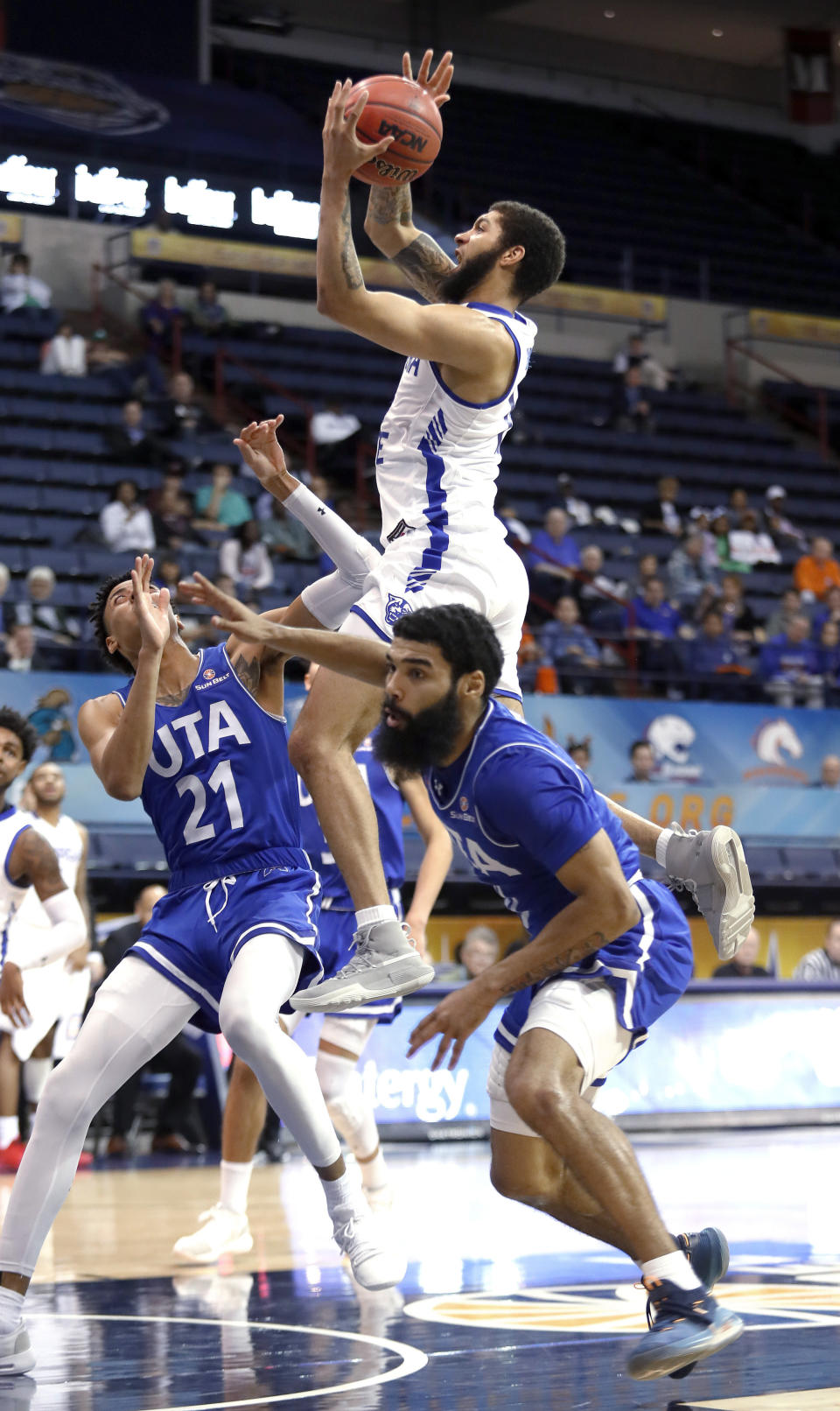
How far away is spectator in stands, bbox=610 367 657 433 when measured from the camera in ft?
70.4

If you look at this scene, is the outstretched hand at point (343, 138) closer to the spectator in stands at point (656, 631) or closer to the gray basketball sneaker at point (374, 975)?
the gray basketball sneaker at point (374, 975)

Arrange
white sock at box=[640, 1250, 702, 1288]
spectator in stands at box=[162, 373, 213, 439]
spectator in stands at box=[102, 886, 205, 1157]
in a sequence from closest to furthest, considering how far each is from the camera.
Answer: white sock at box=[640, 1250, 702, 1288] → spectator in stands at box=[102, 886, 205, 1157] → spectator in stands at box=[162, 373, 213, 439]

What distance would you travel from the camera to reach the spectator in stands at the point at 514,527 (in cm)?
1655

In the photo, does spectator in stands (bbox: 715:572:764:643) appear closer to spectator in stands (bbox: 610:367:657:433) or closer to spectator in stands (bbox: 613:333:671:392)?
spectator in stands (bbox: 610:367:657:433)

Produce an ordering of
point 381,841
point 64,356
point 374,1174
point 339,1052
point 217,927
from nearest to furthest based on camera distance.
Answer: point 217,927
point 339,1052
point 374,1174
point 381,841
point 64,356

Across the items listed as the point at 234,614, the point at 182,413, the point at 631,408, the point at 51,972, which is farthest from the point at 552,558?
the point at 234,614

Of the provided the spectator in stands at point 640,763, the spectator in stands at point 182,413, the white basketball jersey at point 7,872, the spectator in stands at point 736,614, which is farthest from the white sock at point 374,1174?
the spectator in stands at point 182,413

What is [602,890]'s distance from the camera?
407 cm

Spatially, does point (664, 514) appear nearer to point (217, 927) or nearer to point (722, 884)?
point (722, 884)

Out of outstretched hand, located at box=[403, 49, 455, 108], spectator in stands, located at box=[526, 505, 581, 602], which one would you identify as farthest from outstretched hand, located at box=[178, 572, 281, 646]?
spectator in stands, located at box=[526, 505, 581, 602]

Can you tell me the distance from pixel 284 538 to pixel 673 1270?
12.4 meters

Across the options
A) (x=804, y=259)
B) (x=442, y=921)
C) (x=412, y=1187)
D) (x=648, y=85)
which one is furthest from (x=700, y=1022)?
(x=648, y=85)

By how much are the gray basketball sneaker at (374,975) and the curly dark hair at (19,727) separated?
255 centimetres

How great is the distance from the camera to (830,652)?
53.4 ft
